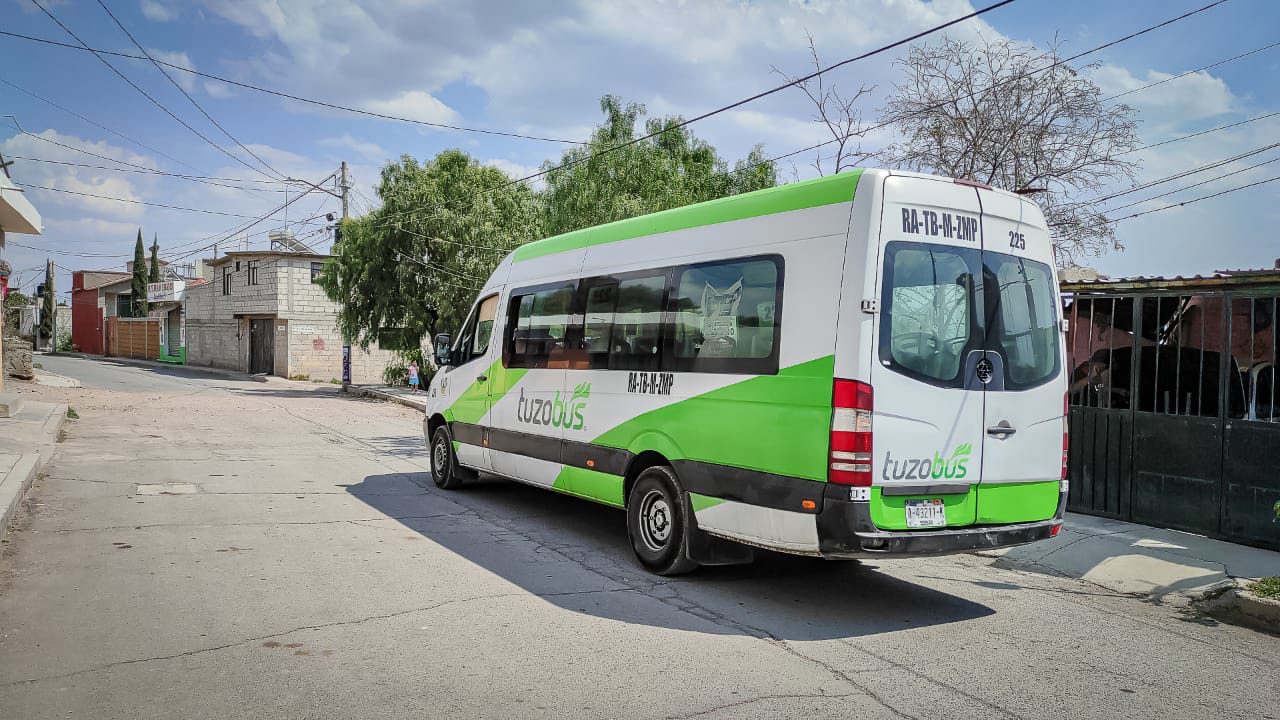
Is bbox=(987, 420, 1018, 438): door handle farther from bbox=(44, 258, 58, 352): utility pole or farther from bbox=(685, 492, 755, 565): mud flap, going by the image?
bbox=(44, 258, 58, 352): utility pole

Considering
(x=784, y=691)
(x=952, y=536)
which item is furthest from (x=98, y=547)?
(x=952, y=536)

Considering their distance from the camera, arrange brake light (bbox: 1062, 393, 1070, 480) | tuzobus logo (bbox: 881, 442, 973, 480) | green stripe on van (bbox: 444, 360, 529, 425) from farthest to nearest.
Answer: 1. green stripe on van (bbox: 444, 360, 529, 425)
2. brake light (bbox: 1062, 393, 1070, 480)
3. tuzobus logo (bbox: 881, 442, 973, 480)

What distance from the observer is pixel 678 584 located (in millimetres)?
6480

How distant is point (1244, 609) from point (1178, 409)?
2.79 m

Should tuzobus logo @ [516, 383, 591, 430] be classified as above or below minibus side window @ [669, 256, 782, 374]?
below

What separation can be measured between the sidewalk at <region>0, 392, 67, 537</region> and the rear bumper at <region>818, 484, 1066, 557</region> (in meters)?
6.60

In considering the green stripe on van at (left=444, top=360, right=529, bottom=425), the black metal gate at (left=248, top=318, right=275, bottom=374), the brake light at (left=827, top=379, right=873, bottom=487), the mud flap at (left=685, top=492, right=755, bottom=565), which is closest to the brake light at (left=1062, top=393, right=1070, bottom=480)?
the brake light at (left=827, top=379, right=873, bottom=487)

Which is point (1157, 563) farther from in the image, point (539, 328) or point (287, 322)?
point (287, 322)

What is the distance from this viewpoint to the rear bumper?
525 centimetres

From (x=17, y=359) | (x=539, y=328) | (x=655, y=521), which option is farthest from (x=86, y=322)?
(x=655, y=521)

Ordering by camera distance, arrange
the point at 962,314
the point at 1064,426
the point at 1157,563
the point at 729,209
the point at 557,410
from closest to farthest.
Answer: the point at 962,314 → the point at 1064,426 → the point at 729,209 → the point at 1157,563 → the point at 557,410

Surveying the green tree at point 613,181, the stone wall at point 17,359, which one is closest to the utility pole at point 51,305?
the stone wall at point 17,359

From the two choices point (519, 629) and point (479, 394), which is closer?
point (519, 629)

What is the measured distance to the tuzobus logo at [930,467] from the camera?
211 inches
